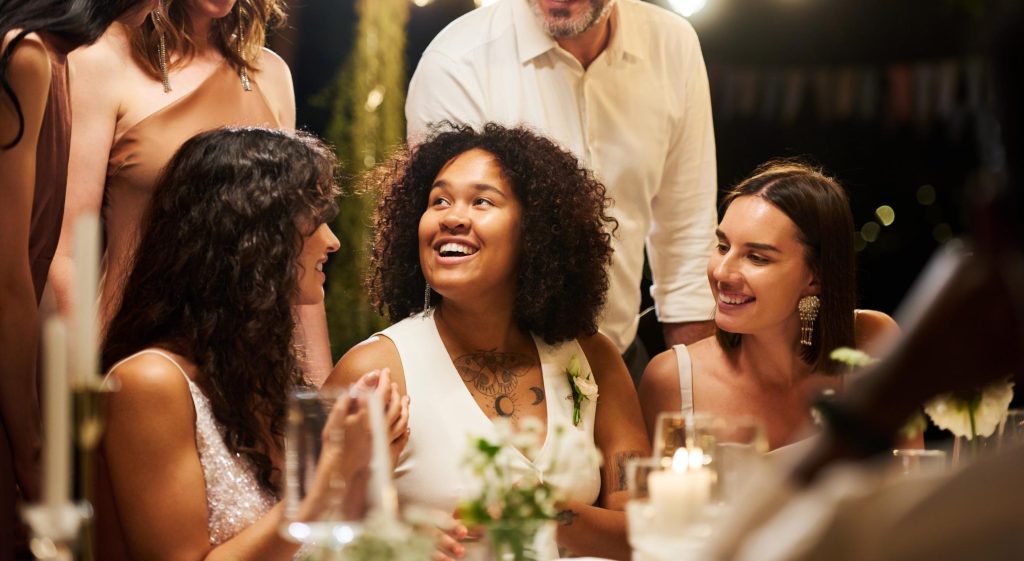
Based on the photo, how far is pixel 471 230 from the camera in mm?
2754

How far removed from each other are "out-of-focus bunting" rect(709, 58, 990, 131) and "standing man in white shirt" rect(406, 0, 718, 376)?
2.11 metres

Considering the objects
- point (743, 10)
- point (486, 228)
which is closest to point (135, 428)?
point (486, 228)

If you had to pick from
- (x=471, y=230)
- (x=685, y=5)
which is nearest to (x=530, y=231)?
(x=471, y=230)

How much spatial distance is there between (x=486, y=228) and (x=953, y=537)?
2059 millimetres

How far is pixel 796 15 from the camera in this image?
5887 millimetres

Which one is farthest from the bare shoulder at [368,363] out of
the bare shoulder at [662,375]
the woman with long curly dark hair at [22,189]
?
the bare shoulder at [662,375]

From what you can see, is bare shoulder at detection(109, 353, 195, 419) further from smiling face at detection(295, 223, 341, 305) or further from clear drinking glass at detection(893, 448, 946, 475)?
clear drinking glass at detection(893, 448, 946, 475)

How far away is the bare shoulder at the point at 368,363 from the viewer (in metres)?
2.64

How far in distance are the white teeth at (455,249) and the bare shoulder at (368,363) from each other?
0.25 metres

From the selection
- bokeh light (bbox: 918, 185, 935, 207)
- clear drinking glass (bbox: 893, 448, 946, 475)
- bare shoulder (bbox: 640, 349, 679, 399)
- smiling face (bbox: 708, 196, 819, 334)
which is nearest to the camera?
clear drinking glass (bbox: 893, 448, 946, 475)

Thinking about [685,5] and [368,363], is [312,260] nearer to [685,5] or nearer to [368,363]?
[368,363]

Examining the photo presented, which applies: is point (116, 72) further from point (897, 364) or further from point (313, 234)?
point (897, 364)

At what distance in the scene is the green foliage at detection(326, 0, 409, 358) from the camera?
6.39m

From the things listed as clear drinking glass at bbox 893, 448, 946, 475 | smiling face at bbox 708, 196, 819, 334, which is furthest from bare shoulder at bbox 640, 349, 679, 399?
clear drinking glass at bbox 893, 448, 946, 475
